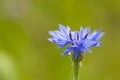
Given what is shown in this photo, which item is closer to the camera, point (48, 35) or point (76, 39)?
point (76, 39)

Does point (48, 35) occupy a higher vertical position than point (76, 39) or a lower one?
higher

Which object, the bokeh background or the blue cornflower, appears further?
the bokeh background

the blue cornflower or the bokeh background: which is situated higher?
the bokeh background

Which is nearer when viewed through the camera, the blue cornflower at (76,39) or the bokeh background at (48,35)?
the blue cornflower at (76,39)

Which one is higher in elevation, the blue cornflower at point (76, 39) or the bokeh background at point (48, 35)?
the bokeh background at point (48, 35)
